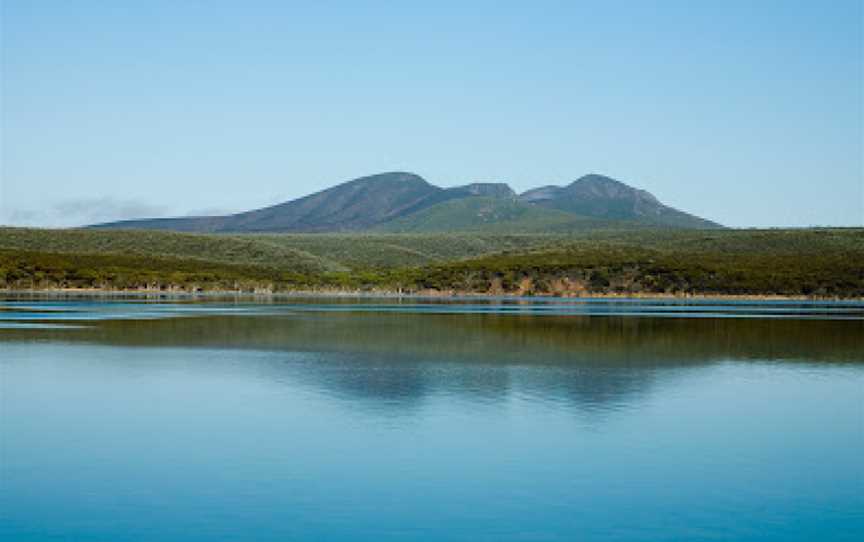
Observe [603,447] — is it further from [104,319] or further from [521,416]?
[104,319]

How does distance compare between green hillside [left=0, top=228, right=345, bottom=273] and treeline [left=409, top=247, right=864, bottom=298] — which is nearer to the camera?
treeline [left=409, top=247, right=864, bottom=298]

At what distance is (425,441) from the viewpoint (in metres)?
13.2

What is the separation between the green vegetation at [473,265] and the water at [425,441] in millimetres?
49503

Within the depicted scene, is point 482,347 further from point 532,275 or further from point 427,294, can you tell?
point 532,275

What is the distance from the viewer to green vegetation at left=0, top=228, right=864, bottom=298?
7444 cm

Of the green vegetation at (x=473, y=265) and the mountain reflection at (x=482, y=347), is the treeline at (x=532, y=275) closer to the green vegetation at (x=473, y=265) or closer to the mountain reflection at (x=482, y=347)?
the green vegetation at (x=473, y=265)

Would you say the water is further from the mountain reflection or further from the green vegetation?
the green vegetation

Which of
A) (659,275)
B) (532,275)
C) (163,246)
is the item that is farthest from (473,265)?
(163,246)

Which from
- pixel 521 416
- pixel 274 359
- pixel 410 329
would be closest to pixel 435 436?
pixel 521 416

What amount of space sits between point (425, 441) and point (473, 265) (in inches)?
2989

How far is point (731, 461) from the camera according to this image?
1251 centimetres

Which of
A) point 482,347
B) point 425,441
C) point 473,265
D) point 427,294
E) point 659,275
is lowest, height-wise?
point 425,441

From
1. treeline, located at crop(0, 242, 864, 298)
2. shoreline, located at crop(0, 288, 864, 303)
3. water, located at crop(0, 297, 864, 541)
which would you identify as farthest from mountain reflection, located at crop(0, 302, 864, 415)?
treeline, located at crop(0, 242, 864, 298)

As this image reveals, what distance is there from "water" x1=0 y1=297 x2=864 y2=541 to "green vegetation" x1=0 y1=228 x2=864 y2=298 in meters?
49.5
